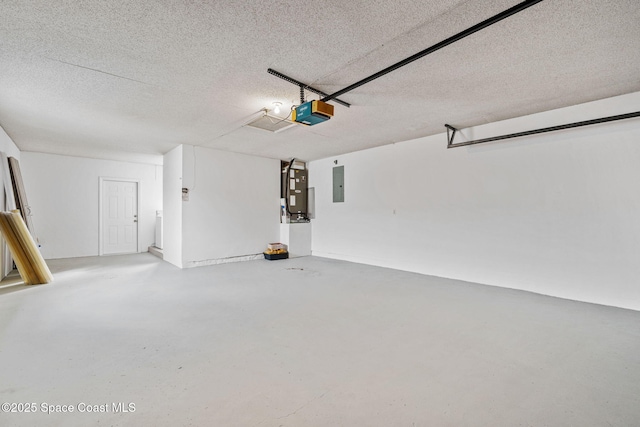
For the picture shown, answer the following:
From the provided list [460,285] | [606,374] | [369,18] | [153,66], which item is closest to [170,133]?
[153,66]

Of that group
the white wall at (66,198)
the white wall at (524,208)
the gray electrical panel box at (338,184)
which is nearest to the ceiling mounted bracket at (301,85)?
the white wall at (524,208)

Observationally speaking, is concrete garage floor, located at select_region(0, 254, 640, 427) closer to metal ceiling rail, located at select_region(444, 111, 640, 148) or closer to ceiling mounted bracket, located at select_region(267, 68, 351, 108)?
metal ceiling rail, located at select_region(444, 111, 640, 148)

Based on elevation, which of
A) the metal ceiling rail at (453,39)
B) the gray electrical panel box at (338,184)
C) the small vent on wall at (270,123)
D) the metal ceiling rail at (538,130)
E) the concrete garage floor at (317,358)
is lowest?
the concrete garage floor at (317,358)

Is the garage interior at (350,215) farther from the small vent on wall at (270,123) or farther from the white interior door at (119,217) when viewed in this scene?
the white interior door at (119,217)

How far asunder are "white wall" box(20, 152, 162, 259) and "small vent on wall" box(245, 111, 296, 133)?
5040 mm

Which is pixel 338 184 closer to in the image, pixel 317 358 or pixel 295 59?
pixel 295 59

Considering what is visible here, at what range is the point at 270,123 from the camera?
169 inches

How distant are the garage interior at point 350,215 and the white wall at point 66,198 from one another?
5 cm

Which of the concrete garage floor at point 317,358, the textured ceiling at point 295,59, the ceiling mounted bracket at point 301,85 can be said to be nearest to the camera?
the concrete garage floor at point 317,358

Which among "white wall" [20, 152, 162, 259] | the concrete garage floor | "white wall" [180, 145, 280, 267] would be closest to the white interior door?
"white wall" [20, 152, 162, 259]

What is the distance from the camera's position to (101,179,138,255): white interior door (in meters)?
6.96

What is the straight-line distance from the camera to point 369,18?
194 centimetres

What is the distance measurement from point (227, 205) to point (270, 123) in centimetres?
252

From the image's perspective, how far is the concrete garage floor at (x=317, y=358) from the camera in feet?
4.95
